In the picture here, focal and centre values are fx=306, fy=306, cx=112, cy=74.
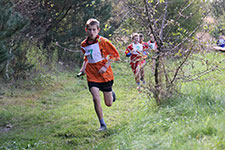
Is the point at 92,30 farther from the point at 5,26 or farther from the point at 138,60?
the point at 5,26

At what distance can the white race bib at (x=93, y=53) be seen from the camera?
6.06 meters

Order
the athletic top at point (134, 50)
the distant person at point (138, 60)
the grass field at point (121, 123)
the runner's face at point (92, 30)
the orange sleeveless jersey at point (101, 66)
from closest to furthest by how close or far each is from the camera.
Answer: the grass field at point (121, 123) < the distant person at point (138, 60) < the athletic top at point (134, 50) < the runner's face at point (92, 30) < the orange sleeveless jersey at point (101, 66)

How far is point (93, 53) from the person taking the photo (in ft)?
19.9

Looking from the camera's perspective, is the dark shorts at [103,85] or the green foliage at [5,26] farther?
the dark shorts at [103,85]

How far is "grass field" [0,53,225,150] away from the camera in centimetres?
384

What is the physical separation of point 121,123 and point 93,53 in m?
1.53

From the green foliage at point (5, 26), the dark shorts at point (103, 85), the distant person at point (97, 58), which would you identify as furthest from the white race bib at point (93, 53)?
the green foliage at point (5, 26)

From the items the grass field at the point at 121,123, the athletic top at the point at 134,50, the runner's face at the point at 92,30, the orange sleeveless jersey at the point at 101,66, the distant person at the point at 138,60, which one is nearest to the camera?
the grass field at the point at 121,123

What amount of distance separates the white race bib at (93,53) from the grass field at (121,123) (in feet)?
2.92

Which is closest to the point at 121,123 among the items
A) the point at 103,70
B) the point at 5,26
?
the point at 103,70

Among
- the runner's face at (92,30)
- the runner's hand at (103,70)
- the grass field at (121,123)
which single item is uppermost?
the runner's face at (92,30)

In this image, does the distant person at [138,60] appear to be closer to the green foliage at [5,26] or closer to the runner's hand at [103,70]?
the runner's hand at [103,70]

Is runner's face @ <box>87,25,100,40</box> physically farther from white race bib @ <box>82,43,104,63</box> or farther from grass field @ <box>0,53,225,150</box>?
grass field @ <box>0,53,225,150</box>

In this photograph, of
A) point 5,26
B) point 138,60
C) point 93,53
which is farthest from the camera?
point 93,53
